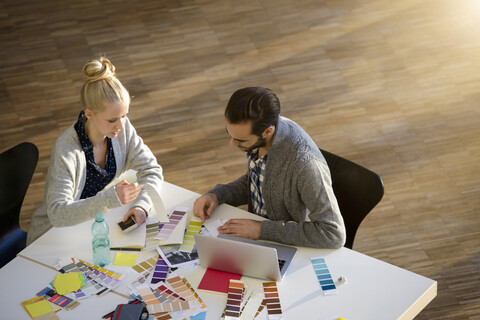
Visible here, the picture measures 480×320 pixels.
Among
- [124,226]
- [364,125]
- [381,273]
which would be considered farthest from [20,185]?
[364,125]

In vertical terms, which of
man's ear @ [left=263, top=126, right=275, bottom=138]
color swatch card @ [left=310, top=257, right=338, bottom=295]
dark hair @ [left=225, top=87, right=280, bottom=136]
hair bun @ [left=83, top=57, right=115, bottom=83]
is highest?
hair bun @ [left=83, top=57, right=115, bottom=83]

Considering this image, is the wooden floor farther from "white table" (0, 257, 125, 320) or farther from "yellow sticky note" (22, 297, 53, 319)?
"yellow sticky note" (22, 297, 53, 319)

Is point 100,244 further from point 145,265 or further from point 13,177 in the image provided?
point 13,177

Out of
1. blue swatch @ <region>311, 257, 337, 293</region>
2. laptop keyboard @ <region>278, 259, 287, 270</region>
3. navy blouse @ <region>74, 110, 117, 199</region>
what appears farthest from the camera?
navy blouse @ <region>74, 110, 117, 199</region>

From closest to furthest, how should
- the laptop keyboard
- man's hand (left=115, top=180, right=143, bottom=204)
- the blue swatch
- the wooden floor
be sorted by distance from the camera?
1. the blue swatch
2. the laptop keyboard
3. man's hand (left=115, top=180, right=143, bottom=204)
4. the wooden floor

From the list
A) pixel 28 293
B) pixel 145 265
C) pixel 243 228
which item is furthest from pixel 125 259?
pixel 243 228

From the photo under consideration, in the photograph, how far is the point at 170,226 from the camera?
3238 mm

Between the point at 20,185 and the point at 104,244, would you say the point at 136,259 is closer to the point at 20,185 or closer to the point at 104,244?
the point at 104,244

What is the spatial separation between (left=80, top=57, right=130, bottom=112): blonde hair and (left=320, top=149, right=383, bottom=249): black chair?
107 centimetres

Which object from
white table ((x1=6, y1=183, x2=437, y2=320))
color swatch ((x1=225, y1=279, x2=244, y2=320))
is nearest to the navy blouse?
white table ((x1=6, y1=183, x2=437, y2=320))

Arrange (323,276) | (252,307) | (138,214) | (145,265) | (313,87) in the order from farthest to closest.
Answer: (313,87)
(138,214)
(145,265)
(323,276)
(252,307)

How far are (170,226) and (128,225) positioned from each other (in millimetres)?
196

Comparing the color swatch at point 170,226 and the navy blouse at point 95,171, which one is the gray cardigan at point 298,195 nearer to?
the color swatch at point 170,226

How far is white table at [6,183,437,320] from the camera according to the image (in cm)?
278
